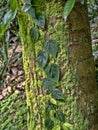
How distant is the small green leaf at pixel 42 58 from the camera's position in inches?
53.9

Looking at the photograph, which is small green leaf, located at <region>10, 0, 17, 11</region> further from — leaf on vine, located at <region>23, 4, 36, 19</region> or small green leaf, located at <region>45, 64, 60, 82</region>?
small green leaf, located at <region>45, 64, 60, 82</region>

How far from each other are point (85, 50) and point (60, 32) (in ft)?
0.43

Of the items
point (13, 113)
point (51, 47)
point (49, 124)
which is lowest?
point (13, 113)

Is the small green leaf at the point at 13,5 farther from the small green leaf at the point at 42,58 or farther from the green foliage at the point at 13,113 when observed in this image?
the green foliage at the point at 13,113

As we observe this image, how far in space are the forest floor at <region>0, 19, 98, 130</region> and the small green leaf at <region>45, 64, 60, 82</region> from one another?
0.69 meters

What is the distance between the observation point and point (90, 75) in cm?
143

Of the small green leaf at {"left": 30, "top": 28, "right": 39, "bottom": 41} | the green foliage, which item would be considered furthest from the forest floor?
the small green leaf at {"left": 30, "top": 28, "right": 39, "bottom": 41}

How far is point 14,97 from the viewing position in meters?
2.28

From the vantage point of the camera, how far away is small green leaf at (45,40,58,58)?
135cm

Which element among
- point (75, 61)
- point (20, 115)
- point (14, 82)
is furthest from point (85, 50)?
point (14, 82)

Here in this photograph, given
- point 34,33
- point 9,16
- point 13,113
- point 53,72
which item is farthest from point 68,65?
point 13,113

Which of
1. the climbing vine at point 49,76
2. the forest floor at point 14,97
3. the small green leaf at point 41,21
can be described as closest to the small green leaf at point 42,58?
the climbing vine at point 49,76

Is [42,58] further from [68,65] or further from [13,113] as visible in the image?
[13,113]

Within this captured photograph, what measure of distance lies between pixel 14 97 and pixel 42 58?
3.14ft
